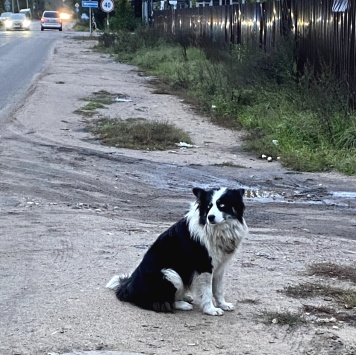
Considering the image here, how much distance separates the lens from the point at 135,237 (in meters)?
8.86

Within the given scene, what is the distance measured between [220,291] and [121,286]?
762 mm

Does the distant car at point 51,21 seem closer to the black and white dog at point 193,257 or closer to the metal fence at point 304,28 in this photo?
the metal fence at point 304,28

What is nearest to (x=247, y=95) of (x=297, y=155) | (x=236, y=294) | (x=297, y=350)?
(x=297, y=155)

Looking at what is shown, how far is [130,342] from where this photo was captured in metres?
5.60

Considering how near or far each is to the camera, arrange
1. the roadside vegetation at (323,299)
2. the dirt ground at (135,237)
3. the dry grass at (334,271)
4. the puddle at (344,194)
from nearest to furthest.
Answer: the dirt ground at (135,237) < the roadside vegetation at (323,299) < the dry grass at (334,271) < the puddle at (344,194)

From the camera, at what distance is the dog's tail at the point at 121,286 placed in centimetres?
643

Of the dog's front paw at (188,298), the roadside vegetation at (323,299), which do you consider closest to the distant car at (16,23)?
the roadside vegetation at (323,299)

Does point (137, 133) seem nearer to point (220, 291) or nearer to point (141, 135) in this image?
point (141, 135)

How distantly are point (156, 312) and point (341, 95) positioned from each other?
10346 millimetres

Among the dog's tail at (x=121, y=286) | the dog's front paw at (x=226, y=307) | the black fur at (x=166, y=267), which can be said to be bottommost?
the dog's front paw at (x=226, y=307)

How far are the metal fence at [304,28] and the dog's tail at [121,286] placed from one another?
10.3 m

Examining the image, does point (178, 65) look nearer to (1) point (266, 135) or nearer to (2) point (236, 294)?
(1) point (266, 135)

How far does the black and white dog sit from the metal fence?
10.4 m

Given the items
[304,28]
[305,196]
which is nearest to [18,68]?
[304,28]
